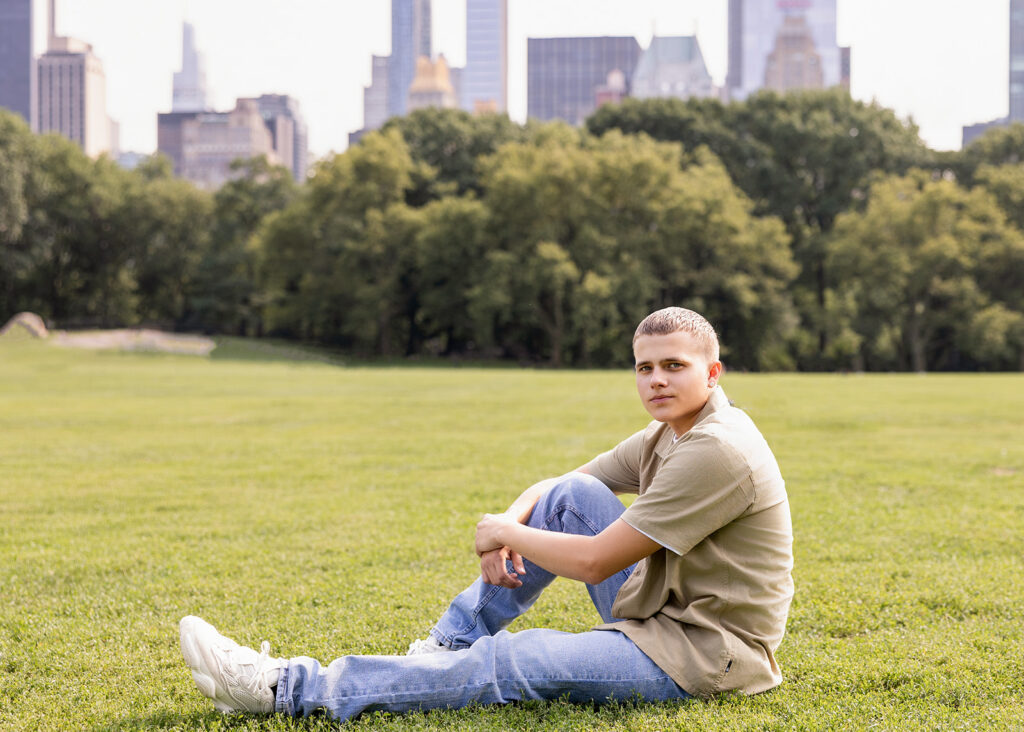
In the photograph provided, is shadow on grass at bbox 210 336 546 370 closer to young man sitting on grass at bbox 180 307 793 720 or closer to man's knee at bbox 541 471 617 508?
man's knee at bbox 541 471 617 508

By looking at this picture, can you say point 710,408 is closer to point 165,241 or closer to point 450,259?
point 450,259

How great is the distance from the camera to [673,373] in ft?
10.5

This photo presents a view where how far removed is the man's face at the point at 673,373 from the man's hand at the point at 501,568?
0.84 metres

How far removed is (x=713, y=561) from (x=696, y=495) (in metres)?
0.29

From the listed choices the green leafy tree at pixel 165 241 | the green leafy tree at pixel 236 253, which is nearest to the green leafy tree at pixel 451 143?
the green leafy tree at pixel 236 253

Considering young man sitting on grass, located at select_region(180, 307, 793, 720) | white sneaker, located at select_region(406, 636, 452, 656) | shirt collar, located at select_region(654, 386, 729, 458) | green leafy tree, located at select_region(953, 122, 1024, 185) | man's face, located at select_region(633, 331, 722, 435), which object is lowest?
white sneaker, located at select_region(406, 636, 452, 656)

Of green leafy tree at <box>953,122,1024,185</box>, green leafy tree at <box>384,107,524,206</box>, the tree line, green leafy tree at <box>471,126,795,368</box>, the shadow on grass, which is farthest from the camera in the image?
green leafy tree at <box>384,107,524,206</box>

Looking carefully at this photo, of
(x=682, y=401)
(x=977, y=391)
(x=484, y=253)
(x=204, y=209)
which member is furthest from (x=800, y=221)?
(x=682, y=401)

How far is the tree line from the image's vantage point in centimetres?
4241

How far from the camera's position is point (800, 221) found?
174ft

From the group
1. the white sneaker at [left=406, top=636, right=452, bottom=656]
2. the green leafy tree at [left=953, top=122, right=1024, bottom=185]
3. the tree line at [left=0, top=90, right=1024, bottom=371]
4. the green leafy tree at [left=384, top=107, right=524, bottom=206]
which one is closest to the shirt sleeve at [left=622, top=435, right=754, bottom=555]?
the white sneaker at [left=406, top=636, right=452, bottom=656]

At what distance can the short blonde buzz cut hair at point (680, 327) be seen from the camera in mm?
3156

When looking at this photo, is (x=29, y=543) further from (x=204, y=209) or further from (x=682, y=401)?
(x=204, y=209)

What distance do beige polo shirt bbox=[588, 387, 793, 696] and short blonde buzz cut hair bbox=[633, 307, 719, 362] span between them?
0.70ft
